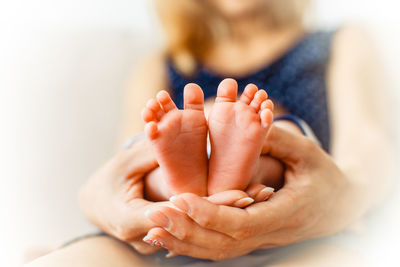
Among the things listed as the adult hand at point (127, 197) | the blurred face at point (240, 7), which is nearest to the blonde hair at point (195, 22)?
the blurred face at point (240, 7)

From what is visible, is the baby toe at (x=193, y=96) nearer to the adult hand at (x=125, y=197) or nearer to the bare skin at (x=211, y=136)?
the bare skin at (x=211, y=136)

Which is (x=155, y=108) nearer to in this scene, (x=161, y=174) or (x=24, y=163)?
(x=161, y=174)

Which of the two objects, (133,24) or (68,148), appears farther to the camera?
(133,24)

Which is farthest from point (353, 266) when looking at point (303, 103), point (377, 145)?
point (303, 103)

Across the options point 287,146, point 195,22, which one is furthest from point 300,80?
point 287,146

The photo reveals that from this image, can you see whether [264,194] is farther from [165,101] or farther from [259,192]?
[165,101]

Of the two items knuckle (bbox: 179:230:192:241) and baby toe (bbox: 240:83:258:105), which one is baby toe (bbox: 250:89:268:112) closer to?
baby toe (bbox: 240:83:258:105)

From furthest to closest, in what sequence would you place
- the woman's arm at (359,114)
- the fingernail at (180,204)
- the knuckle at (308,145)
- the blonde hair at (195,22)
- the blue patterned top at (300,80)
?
the blonde hair at (195,22)
the blue patterned top at (300,80)
the woman's arm at (359,114)
the knuckle at (308,145)
the fingernail at (180,204)

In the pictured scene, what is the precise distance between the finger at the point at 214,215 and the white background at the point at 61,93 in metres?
0.34

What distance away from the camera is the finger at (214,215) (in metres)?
0.41

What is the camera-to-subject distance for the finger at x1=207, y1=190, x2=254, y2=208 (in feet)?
1.44

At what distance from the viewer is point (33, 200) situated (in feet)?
2.62

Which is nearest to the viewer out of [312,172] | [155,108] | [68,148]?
[155,108]

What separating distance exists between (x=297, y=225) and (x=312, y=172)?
0.23ft
